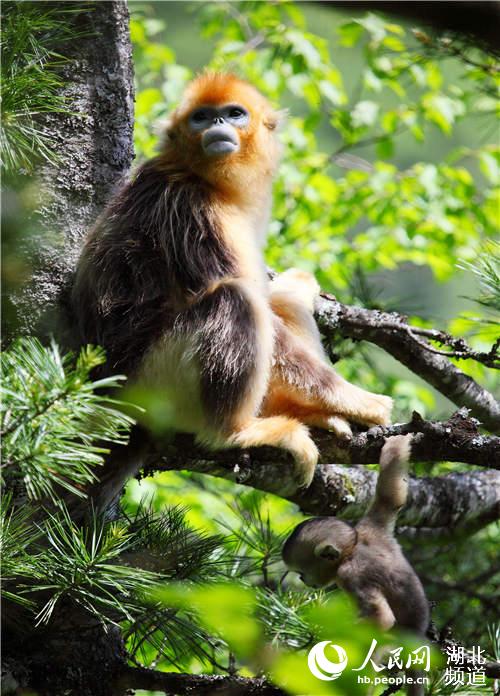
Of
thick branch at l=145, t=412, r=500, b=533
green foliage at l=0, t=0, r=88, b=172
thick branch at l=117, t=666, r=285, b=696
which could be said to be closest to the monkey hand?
thick branch at l=145, t=412, r=500, b=533

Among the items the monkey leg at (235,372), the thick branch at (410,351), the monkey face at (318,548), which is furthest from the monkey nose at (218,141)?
the monkey face at (318,548)

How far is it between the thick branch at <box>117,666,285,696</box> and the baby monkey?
2.50ft

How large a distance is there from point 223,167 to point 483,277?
3.26 ft

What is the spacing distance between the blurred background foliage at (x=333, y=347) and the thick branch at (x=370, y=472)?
0.16 metres

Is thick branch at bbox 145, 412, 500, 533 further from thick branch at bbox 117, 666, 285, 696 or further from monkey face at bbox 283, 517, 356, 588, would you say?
thick branch at bbox 117, 666, 285, 696

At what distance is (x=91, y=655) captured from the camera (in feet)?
7.32

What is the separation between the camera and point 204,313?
2.42 m

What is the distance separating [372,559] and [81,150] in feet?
5.91

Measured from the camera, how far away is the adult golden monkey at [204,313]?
2393 mm

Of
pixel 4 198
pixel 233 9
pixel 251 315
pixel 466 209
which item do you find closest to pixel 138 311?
pixel 251 315

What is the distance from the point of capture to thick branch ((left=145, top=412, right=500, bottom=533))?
2.17m

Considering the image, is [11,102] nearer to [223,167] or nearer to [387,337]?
[223,167]

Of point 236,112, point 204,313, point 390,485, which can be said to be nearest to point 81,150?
point 236,112

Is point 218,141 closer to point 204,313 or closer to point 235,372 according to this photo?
point 204,313
